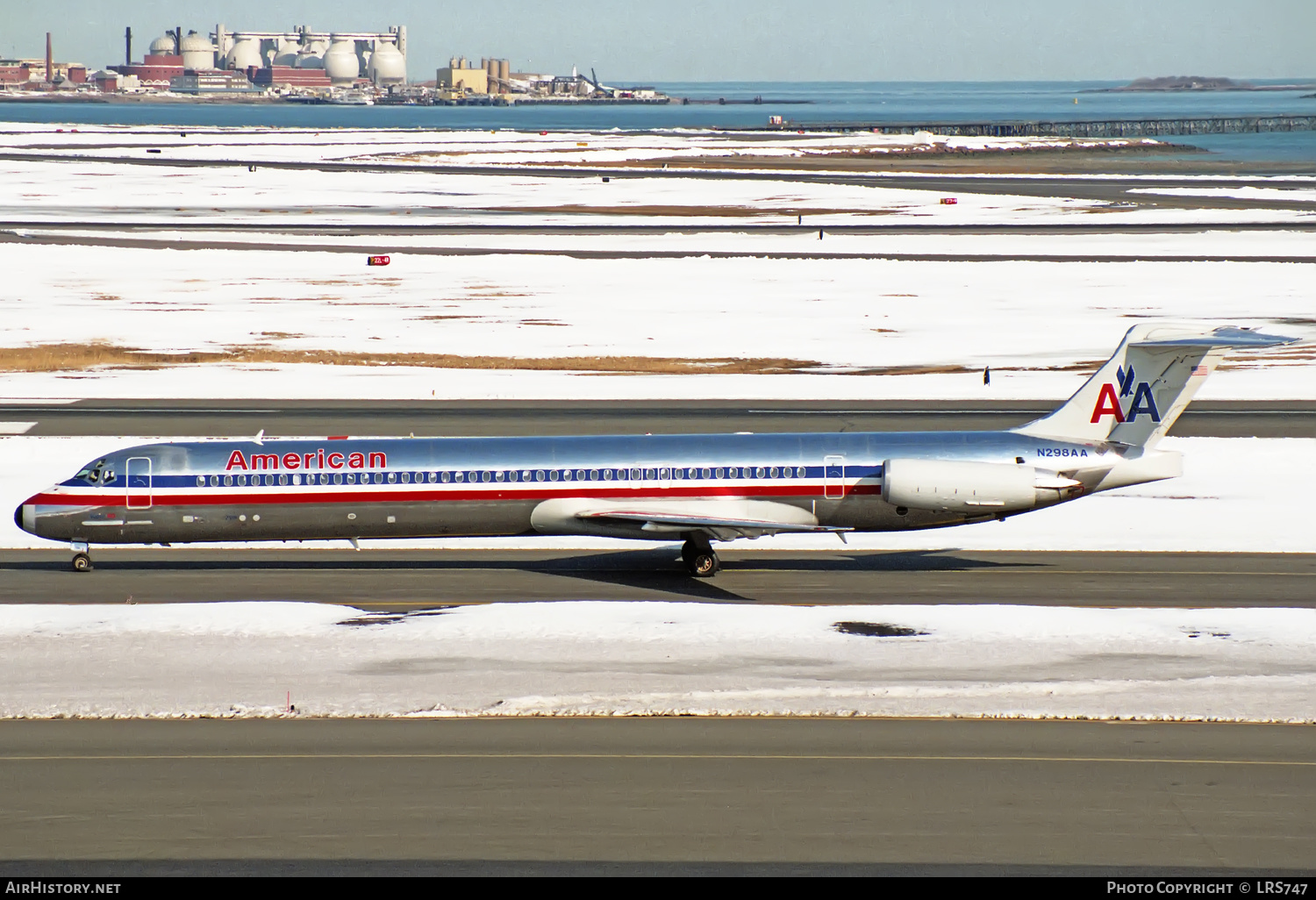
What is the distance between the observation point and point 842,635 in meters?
29.2

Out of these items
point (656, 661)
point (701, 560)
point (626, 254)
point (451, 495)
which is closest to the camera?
point (656, 661)

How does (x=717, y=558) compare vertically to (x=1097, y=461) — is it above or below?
below

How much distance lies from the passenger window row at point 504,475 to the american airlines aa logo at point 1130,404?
23.9 ft

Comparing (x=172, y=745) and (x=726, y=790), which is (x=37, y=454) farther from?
(x=726, y=790)

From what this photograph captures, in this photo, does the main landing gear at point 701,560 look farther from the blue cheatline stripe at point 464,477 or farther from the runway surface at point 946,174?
the runway surface at point 946,174

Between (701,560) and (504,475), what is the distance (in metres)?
5.07

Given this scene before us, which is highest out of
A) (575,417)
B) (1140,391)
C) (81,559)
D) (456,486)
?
(1140,391)

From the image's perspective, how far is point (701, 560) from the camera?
113 feet

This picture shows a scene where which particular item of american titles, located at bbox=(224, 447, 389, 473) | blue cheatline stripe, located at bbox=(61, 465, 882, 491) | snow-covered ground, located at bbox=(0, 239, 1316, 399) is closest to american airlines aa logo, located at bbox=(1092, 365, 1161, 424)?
blue cheatline stripe, located at bbox=(61, 465, 882, 491)

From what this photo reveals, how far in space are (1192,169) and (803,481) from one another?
161 metres

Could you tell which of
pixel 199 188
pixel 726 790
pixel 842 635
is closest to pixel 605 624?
pixel 842 635

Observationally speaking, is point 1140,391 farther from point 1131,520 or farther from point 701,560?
point 701,560

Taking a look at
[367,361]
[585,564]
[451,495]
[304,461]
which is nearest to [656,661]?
[451,495]

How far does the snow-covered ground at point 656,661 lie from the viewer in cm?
2491
